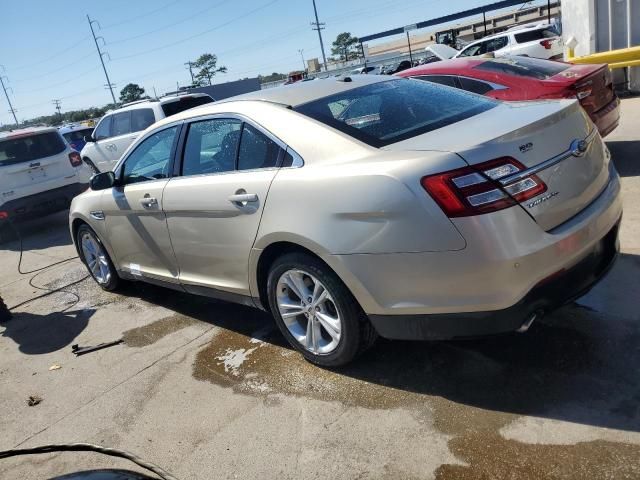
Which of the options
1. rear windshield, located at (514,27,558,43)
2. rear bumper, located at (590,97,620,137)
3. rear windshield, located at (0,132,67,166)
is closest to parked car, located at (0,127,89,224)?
rear windshield, located at (0,132,67,166)

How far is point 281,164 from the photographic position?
10.7 feet

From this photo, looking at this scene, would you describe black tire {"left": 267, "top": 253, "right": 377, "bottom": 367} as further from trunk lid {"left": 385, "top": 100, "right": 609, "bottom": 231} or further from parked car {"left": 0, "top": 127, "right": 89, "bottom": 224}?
parked car {"left": 0, "top": 127, "right": 89, "bottom": 224}

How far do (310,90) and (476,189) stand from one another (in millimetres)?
1555

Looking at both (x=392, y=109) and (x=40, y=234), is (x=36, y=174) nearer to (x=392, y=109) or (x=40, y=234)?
(x=40, y=234)

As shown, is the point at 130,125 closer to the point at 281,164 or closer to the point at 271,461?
the point at 281,164

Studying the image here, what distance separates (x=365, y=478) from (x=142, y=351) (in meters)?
2.37

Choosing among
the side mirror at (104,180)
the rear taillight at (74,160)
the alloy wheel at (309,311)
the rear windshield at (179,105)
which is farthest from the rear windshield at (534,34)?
the alloy wheel at (309,311)

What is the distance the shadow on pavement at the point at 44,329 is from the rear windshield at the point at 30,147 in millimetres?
4540

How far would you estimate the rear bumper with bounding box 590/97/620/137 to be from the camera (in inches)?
231

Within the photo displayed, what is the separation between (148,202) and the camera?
4266 millimetres

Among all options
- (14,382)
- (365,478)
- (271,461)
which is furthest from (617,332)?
(14,382)

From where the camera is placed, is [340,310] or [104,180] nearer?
[340,310]

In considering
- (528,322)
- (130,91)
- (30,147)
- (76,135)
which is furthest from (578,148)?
(130,91)

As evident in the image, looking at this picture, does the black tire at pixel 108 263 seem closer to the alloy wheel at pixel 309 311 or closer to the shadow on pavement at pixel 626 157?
the alloy wheel at pixel 309 311
